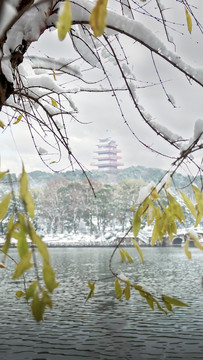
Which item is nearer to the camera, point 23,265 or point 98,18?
point 98,18

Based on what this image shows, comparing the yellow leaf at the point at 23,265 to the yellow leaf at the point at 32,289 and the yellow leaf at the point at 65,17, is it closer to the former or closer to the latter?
the yellow leaf at the point at 32,289

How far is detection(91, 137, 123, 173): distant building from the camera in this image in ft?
360

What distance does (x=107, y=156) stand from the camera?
4407 inches

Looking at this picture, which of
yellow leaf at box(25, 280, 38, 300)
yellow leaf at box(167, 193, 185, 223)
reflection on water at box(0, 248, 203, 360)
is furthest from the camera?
reflection on water at box(0, 248, 203, 360)

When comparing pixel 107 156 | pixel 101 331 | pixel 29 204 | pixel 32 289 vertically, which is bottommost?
pixel 101 331

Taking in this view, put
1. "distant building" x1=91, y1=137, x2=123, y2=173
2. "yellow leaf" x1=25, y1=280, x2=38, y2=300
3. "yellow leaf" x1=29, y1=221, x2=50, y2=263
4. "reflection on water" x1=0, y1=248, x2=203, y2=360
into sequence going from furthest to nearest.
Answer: "distant building" x1=91, y1=137, x2=123, y2=173 → "reflection on water" x1=0, y1=248, x2=203, y2=360 → "yellow leaf" x1=25, y1=280, x2=38, y2=300 → "yellow leaf" x1=29, y1=221, x2=50, y2=263

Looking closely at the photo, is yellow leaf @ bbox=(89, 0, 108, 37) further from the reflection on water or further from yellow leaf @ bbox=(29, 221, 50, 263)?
the reflection on water

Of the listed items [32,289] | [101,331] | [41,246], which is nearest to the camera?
[41,246]

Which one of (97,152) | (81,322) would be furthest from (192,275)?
(97,152)

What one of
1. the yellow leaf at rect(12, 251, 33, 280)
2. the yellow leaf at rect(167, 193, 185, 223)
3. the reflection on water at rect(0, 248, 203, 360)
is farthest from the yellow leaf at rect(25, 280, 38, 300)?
the reflection on water at rect(0, 248, 203, 360)

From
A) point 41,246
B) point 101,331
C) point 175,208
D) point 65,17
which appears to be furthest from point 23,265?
point 101,331

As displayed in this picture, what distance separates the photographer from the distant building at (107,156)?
4324 inches

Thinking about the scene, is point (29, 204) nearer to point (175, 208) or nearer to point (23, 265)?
point (23, 265)

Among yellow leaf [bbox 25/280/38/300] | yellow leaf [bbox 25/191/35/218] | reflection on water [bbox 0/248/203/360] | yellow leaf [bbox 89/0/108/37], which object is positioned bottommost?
reflection on water [bbox 0/248/203/360]
